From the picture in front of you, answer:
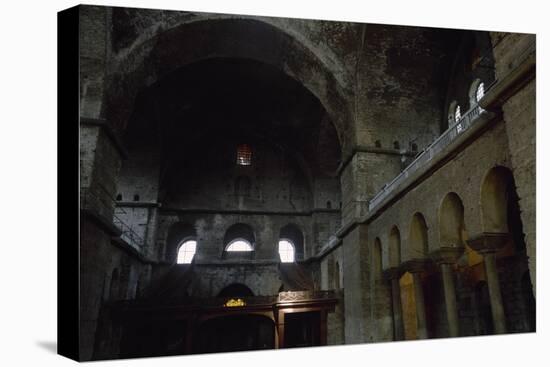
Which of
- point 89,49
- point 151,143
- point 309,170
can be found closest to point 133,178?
point 151,143

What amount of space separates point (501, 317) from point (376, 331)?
463cm

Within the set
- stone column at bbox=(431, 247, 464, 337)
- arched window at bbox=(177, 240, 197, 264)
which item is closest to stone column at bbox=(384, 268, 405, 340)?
stone column at bbox=(431, 247, 464, 337)

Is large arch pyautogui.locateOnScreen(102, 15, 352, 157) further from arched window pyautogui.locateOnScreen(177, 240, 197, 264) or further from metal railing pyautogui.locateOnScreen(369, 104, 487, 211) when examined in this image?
arched window pyautogui.locateOnScreen(177, 240, 197, 264)

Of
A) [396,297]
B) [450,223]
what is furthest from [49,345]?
[396,297]

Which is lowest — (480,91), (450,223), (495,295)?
(495,295)

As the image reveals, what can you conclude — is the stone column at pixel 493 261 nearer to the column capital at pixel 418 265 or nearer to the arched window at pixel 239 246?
the column capital at pixel 418 265

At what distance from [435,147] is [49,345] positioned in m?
7.91

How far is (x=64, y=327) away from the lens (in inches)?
227

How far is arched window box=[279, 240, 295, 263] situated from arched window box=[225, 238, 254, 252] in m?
1.65

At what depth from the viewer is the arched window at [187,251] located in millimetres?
20812

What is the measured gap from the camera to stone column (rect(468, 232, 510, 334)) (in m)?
6.68

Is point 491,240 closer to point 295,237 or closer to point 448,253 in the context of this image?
point 448,253

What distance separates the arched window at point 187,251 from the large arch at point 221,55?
1038 cm

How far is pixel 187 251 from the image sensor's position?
21.0 metres
